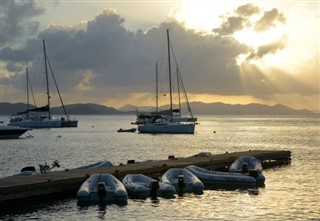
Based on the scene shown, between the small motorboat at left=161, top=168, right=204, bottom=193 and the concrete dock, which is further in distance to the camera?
the small motorboat at left=161, top=168, right=204, bottom=193

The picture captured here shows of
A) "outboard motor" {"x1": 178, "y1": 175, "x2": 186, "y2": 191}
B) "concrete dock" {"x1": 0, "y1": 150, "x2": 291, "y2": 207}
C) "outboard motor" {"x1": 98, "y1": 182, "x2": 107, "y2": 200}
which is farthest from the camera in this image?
"outboard motor" {"x1": 178, "y1": 175, "x2": 186, "y2": 191}

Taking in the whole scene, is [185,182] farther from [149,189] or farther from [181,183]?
[149,189]

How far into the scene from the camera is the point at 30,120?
147 m

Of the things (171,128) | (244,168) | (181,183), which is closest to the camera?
(181,183)

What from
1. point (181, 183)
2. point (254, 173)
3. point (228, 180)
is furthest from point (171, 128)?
point (181, 183)

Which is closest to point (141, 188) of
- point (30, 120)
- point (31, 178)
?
point (31, 178)

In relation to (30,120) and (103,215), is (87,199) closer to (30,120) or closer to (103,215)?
(103,215)

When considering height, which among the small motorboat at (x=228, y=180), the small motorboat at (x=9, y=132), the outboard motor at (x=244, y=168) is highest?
the small motorboat at (x=9, y=132)

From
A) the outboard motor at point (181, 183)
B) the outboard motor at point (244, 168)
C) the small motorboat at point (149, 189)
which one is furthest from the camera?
the outboard motor at point (244, 168)

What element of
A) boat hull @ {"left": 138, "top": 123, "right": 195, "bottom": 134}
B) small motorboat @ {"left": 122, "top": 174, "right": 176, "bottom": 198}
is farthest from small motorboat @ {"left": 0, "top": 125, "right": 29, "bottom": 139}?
small motorboat @ {"left": 122, "top": 174, "right": 176, "bottom": 198}

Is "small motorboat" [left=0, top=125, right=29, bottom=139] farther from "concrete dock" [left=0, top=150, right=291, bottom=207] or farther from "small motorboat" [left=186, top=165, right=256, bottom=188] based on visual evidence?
"small motorboat" [left=186, top=165, right=256, bottom=188]

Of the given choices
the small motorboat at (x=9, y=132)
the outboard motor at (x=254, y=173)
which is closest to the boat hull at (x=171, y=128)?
the small motorboat at (x=9, y=132)

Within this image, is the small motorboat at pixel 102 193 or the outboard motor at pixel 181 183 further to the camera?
the outboard motor at pixel 181 183

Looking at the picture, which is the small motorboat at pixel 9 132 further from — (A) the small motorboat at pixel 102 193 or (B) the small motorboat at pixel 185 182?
(A) the small motorboat at pixel 102 193
